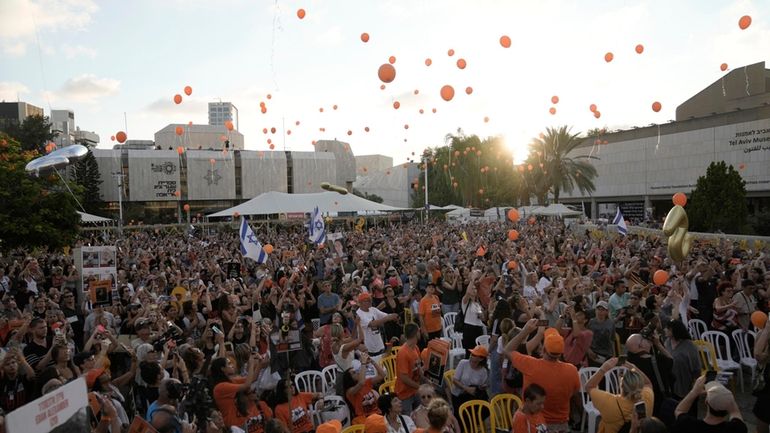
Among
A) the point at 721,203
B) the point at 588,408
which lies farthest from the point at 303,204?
the point at 721,203

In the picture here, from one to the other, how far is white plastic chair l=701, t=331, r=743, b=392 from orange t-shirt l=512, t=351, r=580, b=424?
334cm

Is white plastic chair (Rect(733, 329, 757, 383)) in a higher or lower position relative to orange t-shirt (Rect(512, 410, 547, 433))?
lower

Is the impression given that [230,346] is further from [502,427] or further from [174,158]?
[174,158]

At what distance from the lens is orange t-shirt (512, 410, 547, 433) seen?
4.05m

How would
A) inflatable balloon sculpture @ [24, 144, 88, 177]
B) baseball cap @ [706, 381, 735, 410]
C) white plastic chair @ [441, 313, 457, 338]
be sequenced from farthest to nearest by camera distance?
inflatable balloon sculpture @ [24, 144, 88, 177]
white plastic chair @ [441, 313, 457, 338]
baseball cap @ [706, 381, 735, 410]

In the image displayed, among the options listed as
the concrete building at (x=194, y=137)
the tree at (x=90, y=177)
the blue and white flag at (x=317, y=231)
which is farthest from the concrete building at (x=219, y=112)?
the blue and white flag at (x=317, y=231)

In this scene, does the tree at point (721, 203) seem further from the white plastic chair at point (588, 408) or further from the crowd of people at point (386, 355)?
the white plastic chair at point (588, 408)

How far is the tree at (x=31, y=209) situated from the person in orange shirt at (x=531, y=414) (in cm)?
1823

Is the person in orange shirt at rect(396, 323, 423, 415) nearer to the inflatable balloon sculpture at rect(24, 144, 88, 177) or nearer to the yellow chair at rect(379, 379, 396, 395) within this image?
the yellow chair at rect(379, 379, 396, 395)

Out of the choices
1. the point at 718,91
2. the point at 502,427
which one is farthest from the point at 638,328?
the point at 718,91

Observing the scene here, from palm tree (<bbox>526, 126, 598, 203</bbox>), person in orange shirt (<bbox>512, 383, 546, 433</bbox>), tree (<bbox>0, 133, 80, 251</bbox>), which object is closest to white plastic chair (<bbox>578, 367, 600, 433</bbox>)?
person in orange shirt (<bbox>512, 383, 546, 433</bbox>)

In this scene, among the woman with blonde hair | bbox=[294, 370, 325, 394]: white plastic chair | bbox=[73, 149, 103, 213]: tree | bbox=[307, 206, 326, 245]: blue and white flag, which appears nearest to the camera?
the woman with blonde hair

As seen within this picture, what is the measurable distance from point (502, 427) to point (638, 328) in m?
2.70

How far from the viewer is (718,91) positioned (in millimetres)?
43750
